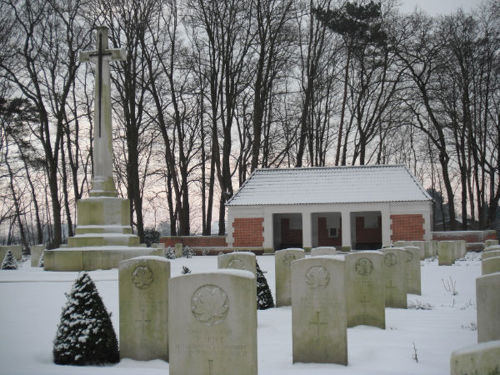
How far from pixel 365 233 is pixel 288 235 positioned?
16.0ft

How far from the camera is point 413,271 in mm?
12922

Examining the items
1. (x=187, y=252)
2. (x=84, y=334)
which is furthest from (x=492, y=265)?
(x=187, y=252)

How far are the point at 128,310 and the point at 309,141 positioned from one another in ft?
105

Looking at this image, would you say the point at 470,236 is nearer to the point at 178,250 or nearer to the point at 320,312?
the point at 178,250

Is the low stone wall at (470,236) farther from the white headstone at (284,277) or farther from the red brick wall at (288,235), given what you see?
the white headstone at (284,277)

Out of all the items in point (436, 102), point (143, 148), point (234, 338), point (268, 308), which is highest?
point (436, 102)

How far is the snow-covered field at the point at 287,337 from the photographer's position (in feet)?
20.5

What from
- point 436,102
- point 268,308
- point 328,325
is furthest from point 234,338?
point 436,102

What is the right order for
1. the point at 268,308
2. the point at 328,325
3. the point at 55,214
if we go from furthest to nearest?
the point at 55,214 < the point at 268,308 < the point at 328,325

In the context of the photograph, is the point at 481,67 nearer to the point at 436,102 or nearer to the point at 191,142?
the point at 436,102

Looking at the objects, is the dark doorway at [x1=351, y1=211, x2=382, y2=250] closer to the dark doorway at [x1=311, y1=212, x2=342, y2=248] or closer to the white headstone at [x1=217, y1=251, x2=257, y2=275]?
the dark doorway at [x1=311, y1=212, x2=342, y2=248]

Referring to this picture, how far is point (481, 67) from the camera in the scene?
32812 mm

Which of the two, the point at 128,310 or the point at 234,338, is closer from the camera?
the point at 234,338

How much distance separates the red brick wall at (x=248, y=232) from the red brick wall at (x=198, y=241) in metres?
0.94
